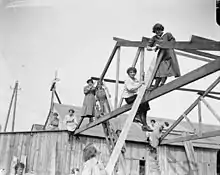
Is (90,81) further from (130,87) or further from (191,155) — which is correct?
(191,155)

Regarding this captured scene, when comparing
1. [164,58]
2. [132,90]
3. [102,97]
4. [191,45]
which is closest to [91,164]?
[191,45]

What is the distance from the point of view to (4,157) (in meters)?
12.3

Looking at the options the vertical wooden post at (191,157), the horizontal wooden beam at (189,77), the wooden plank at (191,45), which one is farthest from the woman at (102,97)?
the vertical wooden post at (191,157)

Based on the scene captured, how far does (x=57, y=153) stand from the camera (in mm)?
12234

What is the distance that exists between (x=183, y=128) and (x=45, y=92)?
24.3 ft

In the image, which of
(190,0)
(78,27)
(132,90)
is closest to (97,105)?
(78,27)

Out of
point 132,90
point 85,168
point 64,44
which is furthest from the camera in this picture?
point 64,44

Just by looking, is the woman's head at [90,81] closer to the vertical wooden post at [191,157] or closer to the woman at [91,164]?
the vertical wooden post at [191,157]

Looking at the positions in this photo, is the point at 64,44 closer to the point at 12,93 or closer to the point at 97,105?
the point at 97,105

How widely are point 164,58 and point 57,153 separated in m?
6.90

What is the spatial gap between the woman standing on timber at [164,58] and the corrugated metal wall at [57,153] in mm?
6351

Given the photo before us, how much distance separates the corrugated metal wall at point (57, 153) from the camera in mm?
12172

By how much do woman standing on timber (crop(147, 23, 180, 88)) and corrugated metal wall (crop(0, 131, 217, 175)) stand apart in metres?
6.35

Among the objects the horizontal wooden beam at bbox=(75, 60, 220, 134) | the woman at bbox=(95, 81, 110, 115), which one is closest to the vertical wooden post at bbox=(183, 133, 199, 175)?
the woman at bbox=(95, 81, 110, 115)
